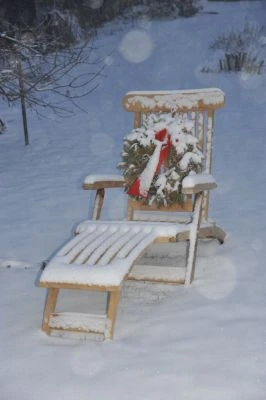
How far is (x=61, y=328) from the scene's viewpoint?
136 inches

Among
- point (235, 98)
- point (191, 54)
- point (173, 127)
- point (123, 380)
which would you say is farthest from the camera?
point (191, 54)

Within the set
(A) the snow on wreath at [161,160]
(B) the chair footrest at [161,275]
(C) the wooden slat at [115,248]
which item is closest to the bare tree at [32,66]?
(A) the snow on wreath at [161,160]

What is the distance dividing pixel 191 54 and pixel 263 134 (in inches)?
280

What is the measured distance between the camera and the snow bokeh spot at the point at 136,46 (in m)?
15.9

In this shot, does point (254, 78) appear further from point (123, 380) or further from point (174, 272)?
point (123, 380)

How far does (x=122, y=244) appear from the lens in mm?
3758

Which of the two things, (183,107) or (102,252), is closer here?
(102,252)

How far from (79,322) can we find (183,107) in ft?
7.26

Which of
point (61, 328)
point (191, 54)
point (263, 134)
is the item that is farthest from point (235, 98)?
point (61, 328)

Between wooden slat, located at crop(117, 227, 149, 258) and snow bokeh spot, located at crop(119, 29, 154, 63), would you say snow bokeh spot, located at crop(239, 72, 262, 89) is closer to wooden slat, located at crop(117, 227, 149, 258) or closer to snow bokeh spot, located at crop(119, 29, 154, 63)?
snow bokeh spot, located at crop(119, 29, 154, 63)

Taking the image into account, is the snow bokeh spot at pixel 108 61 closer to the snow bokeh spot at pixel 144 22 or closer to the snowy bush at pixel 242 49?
the snowy bush at pixel 242 49

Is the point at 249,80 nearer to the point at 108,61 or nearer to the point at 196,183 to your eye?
the point at 108,61

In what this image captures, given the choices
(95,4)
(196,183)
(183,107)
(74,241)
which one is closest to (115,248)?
(74,241)

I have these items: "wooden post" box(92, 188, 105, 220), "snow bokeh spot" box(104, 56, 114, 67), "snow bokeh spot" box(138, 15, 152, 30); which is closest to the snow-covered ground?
"wooden post" box(92, 188, 105, 220)
